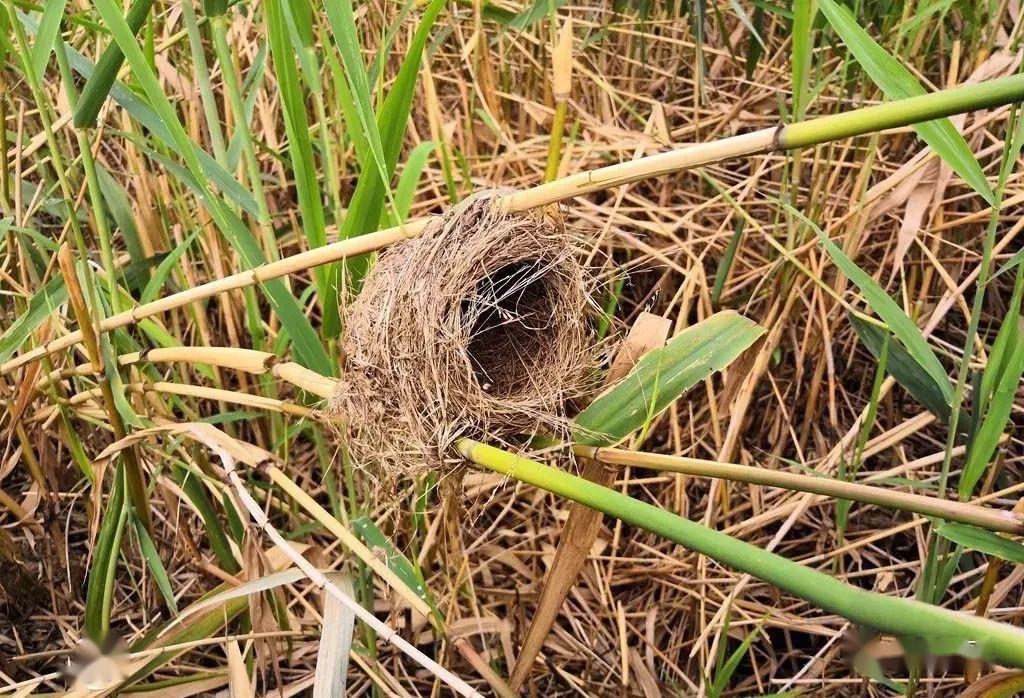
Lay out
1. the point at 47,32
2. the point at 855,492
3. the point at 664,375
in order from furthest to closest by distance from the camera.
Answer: the point at 47,32 → the point at 664,375 → the point at 855,492

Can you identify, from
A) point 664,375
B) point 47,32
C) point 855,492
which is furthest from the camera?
point 47,32

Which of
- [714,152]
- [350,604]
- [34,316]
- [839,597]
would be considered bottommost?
[350,604]

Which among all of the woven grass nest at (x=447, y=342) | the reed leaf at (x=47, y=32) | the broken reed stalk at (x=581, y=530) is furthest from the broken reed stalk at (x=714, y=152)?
the reed leaf at (x=47, y=32)

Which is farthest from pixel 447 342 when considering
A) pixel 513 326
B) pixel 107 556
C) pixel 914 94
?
pixel 107 556

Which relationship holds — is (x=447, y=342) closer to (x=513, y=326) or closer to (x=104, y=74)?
(x=513, y=326)

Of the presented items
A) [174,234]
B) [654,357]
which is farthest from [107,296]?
[654,357]

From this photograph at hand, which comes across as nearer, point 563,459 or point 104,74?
point 104,74

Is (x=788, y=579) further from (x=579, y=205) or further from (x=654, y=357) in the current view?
(x=579, y=205)
